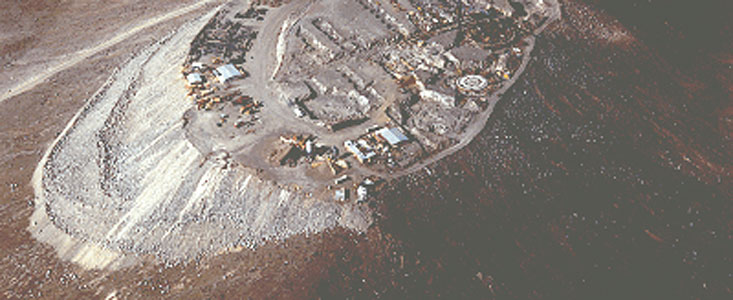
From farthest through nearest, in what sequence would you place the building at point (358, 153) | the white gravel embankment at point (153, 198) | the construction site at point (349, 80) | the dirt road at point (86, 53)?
1. the dirt road at point (86, 53)
2. the construction site at point (349, 80)
3. the building at point (358, 153)
4. the white gravel embankment at point (153, 198)

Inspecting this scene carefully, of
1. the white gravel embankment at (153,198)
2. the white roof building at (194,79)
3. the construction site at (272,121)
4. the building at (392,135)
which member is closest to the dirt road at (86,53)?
the construction site at (272,121)

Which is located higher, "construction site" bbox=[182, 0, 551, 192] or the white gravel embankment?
"construction site" bbox=[182, 0, 551, 192]

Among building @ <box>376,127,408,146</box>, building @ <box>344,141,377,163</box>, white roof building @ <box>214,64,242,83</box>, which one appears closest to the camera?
building @ <box>344,141,377,163</box>

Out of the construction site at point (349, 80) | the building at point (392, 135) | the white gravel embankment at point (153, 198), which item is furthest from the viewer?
the building at point (392, 135)

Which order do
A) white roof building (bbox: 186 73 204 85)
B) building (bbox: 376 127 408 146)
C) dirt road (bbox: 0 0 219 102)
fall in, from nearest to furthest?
building (bbox: 376 127 408 146)
white roof building (bbox: 186 73 204 85)
dirt road (bbox: 0 0 219 102)

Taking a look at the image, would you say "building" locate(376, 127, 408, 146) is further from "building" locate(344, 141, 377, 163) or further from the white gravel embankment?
the white gravel embankment

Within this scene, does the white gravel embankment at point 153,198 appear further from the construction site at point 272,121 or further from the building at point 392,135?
the building at point 392,135

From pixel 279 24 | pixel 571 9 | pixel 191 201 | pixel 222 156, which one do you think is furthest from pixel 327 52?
pixel 571 9

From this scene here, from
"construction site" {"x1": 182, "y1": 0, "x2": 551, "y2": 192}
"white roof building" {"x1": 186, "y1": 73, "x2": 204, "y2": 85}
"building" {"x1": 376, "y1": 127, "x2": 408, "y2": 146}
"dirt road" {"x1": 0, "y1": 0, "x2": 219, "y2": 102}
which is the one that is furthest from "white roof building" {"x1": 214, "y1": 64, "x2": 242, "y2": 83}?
"dirt road" {"x1": 0, "y1": 0, "x2": 219, "y2": 102}
